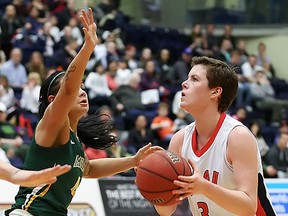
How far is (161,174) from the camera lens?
3818 mm

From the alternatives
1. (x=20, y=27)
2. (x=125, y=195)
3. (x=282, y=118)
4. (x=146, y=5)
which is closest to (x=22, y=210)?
(x=125, y=195)

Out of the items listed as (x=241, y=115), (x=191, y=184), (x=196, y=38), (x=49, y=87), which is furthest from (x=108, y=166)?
(x=196, y=38)

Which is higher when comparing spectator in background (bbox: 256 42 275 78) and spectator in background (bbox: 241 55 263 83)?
spectator in background (bbox: 241 55 263 83)

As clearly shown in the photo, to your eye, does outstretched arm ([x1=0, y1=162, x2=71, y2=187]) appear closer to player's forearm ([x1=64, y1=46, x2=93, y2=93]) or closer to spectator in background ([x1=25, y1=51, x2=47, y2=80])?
player's forearm ([x1=64, y1=46, x2=93, y2=93])

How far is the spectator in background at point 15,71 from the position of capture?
11812 millimetres

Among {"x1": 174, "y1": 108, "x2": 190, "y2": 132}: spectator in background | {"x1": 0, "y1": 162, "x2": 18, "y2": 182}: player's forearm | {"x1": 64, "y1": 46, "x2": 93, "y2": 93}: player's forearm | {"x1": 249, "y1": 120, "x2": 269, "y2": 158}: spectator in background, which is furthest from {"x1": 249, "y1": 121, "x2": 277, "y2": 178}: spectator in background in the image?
{"x1": 0, "y1": 162, "x2": 18, "y2": 182}: player's forearm

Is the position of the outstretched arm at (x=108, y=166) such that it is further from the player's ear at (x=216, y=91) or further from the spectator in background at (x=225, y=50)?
the spectator in background at (x=225, y=50)

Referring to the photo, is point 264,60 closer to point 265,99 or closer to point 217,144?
point 265,99

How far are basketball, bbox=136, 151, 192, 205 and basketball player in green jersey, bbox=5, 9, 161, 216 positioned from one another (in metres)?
0.45

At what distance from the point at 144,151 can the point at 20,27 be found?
9.39 m

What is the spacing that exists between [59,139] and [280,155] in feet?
27.0

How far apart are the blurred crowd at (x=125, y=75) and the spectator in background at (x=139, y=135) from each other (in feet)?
0.05

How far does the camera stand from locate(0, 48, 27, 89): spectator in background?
11.8 meters

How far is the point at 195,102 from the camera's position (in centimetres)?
423
